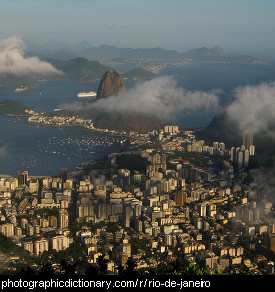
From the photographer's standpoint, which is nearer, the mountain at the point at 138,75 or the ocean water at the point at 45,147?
the ocean water at the point at 45,147

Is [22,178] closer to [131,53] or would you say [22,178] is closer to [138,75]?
[138,75]

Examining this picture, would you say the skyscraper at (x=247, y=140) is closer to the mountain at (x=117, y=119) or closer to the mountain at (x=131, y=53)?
the mountain at (x=117, y=119)

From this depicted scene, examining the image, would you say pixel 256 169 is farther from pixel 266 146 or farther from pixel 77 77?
pixel 77 77

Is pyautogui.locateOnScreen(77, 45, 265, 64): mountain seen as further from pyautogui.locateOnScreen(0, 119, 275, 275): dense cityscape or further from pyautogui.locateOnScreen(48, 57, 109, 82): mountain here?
pyautogui.locateOnScreen(0, 119, 275, 275): dense cityscape

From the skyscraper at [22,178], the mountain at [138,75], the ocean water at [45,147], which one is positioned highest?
the mountain at [138,75]

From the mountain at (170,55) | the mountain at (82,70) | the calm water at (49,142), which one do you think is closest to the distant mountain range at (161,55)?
the mountain at (170,55)

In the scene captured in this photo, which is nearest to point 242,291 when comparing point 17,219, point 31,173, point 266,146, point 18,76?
point 17,219

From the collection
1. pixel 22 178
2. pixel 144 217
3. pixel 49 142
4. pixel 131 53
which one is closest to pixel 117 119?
pixel 49 142

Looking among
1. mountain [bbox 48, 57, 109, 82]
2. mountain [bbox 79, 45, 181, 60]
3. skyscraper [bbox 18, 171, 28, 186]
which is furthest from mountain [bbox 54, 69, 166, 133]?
mountain [bbox 79, 45, 181, 60]

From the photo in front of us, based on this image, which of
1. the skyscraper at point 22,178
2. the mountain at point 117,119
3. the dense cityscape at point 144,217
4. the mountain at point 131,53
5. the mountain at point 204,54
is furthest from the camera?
the mountain at point 131,53
